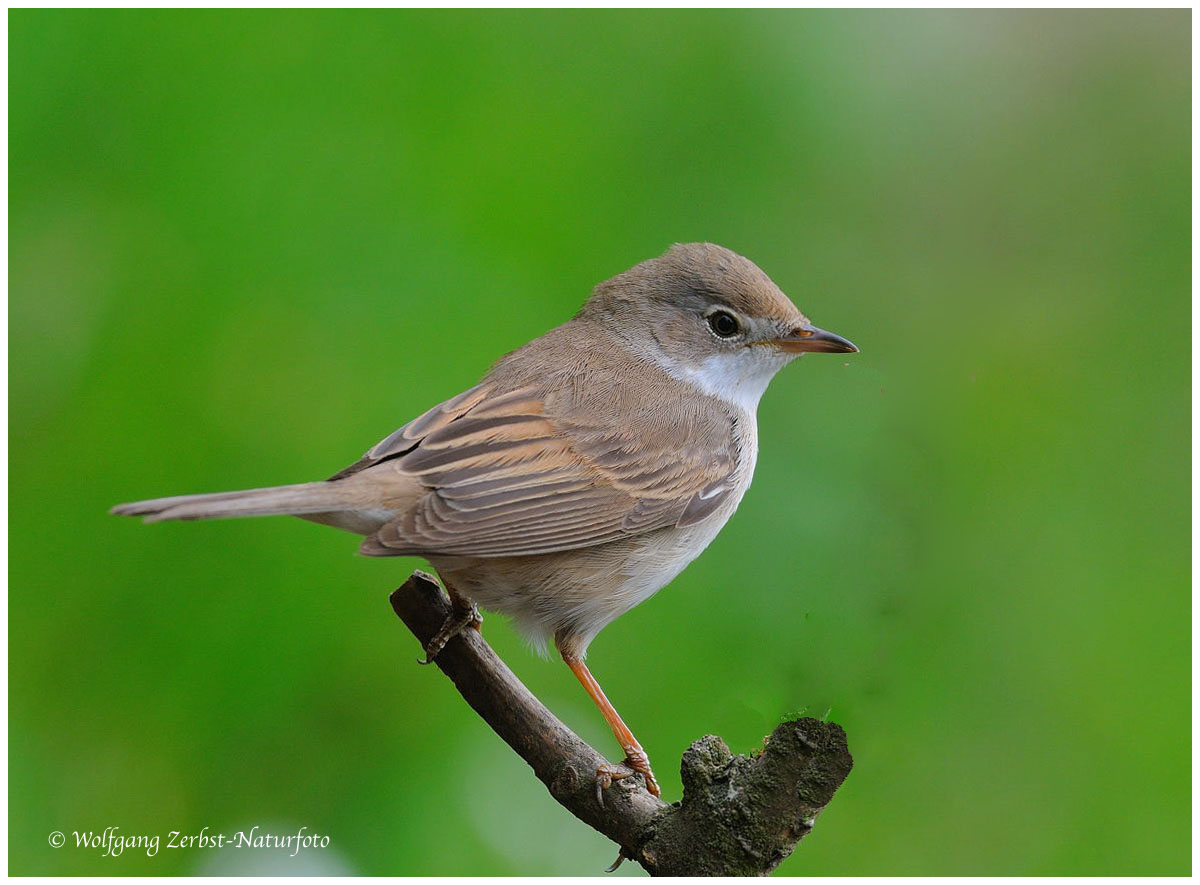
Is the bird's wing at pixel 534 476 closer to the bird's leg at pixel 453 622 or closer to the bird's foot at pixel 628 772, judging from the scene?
the bird's leg at pixel 453 622

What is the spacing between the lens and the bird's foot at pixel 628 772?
383 cm

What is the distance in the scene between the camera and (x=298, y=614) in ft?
15.8

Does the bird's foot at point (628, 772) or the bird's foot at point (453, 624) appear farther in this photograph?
the bird's foot at point (453, 624)

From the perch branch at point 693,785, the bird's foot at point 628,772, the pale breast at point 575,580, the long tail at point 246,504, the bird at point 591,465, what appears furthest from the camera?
the pale breast at point 575,580

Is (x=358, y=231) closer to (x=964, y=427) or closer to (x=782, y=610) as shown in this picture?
(x=782, y=610)

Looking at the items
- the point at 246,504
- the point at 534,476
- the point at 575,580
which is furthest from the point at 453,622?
the point at 246,504

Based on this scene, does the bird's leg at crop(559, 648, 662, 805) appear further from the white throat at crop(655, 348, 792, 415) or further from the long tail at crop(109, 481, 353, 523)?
the white throat at crop(655, 348, 792, 415)

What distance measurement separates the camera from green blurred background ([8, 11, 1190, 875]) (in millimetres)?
4680

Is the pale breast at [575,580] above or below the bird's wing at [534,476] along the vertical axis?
below

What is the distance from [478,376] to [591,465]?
41.4 inches

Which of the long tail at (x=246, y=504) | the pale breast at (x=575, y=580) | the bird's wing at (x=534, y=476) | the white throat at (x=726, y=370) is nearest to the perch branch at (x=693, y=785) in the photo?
the pale breast at (x=575, y=580)

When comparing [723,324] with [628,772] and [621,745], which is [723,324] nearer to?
[621,745]

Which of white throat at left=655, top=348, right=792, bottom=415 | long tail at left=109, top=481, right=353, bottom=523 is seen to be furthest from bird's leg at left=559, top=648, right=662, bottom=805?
white throat at left=655, top=348, right=792, bottom=415

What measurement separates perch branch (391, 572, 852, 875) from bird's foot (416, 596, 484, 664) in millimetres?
26
